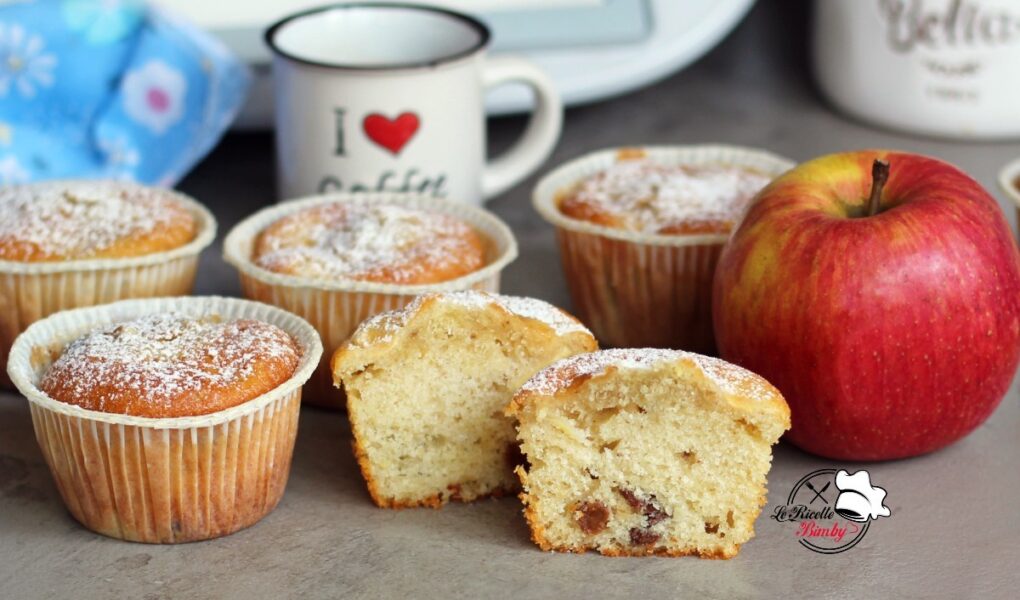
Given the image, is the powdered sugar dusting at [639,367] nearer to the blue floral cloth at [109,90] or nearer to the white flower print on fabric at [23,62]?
the blue floral cloth at [109,90]

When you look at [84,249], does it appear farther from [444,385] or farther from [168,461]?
[444,385]

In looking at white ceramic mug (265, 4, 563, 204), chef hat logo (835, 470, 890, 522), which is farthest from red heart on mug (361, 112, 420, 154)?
chef hat logo (835, 470, 890, 522)

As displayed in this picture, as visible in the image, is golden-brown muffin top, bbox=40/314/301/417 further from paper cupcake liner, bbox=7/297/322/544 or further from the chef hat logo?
the chef hat logo

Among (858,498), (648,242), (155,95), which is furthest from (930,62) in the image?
(155,95)

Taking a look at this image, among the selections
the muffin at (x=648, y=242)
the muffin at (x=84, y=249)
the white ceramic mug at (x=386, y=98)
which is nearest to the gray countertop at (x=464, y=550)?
the muffin at (x=84, y=249)

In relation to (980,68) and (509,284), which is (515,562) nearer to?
(509,284)

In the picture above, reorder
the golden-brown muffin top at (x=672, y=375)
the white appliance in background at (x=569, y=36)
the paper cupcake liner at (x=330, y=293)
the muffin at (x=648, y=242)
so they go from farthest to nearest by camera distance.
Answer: the white appliance in background at (x=569, y=36) < the muffin at (x=648, y=242) < the paper cupcake liner at (x=330, y=293) < the golden-brown muffin top at (x=672, y=375)

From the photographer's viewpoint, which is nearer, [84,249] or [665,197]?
[84,249]
